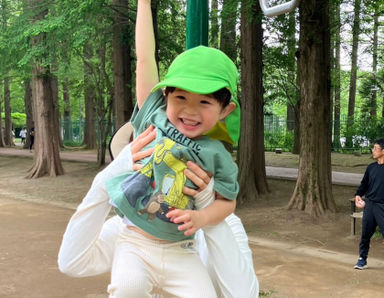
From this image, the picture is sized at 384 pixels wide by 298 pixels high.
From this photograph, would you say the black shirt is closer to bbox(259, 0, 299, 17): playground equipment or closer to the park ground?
the park ground

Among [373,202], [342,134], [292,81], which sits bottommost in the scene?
[373,202]

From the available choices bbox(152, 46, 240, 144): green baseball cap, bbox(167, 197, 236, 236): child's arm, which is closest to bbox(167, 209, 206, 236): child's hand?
bbox(167, 197, 236, 236): child's arm

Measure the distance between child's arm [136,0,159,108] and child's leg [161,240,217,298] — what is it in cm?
73

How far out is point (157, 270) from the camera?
1815mm

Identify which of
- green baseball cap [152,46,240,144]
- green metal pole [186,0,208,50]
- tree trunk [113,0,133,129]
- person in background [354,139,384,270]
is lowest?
person in background [354,139,384,270]

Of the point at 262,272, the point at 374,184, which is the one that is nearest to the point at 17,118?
the point at 262,272

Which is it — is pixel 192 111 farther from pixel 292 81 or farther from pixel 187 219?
pixel 292 81

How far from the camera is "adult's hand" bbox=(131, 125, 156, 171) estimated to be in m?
1.80

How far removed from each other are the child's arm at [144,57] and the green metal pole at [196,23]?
0.54 meters

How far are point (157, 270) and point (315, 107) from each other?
27.2 ft

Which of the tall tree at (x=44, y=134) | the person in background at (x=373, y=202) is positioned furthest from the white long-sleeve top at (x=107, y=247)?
the tall tree at (x=44, y=134)

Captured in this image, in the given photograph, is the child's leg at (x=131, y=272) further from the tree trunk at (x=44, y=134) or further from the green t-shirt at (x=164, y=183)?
the tree trunk at (x=44, y=134)

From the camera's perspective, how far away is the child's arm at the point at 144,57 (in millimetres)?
2186

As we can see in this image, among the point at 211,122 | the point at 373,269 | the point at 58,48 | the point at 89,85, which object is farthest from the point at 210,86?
the point at 89,85
